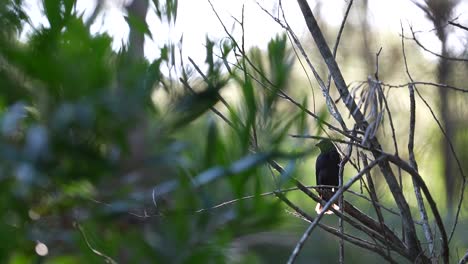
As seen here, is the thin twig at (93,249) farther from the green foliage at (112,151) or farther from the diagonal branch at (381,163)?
the diagonal branch at (381,163)

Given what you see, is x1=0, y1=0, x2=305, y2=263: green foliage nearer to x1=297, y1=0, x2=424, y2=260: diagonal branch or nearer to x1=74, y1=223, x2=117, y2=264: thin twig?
x1=74, y1=223, x2=117, y2=264: thin twig

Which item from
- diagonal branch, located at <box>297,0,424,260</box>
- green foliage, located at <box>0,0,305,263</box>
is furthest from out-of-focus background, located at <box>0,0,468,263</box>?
diagonal branch, located at <box>297,0,424,260</box>

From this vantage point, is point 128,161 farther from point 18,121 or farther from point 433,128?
point 433,128

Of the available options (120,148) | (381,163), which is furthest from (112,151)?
(381,163)

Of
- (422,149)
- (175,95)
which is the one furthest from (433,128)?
(175,95)

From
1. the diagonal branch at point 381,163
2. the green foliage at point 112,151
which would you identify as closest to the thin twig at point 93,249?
the green foliage at point 112,151

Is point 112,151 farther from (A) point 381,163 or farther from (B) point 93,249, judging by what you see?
(A) point 381,163

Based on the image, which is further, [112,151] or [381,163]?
[381,163]

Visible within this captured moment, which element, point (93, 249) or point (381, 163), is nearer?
point (93, 249)

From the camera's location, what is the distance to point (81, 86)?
50 centimetres

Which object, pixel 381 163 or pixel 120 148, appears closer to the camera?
pixel 120 148

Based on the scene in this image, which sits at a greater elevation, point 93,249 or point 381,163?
point 381,163

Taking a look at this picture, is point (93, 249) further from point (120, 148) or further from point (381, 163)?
point (381, 163)

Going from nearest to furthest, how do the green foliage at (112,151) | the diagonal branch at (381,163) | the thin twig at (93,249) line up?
1. the green foliage at (112,151)
2. the thin twig at (93,249)
3. the diagonal branch at (381,163)
